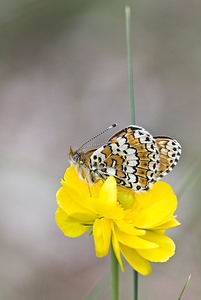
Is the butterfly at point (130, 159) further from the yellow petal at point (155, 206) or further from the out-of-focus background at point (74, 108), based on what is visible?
the out-of-focus background at point (74, 108)

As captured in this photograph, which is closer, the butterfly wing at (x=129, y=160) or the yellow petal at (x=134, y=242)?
the yellow petal at (x=134, y=242)

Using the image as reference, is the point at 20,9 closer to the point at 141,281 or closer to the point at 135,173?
the point at 141,281

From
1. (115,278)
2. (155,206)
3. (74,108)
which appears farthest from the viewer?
(74,108)

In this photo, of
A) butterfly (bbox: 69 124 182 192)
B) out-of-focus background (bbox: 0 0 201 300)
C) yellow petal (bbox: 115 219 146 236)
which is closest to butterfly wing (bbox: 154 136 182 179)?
butterfly (bbox: 69 124 182 192)

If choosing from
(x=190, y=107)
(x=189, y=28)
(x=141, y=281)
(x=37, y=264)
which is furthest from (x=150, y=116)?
(x=141, y=281)

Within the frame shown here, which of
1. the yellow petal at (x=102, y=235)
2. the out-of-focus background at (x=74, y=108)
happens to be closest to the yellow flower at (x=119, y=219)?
the yellow petal at (x=102, y=235)

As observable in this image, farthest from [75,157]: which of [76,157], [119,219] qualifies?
[119,219]

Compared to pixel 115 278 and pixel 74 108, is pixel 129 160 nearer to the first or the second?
pixel 115 278
